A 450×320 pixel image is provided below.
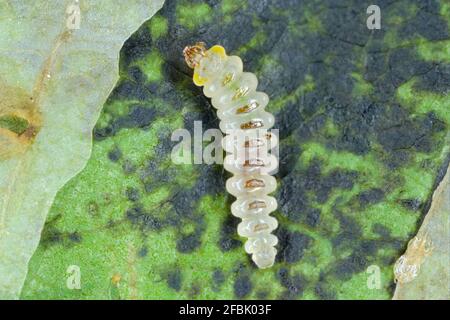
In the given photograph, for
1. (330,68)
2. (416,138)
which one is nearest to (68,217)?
(330,68)

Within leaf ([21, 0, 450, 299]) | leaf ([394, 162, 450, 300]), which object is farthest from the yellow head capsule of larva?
leaf ([394, 162, 450, 300])

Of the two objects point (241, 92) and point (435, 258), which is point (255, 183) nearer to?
point (241, 92)

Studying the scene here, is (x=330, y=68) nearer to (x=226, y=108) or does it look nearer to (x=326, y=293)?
(x=226, y=108)

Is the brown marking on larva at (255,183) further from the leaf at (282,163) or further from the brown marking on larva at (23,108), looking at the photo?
the brown marking on larva at (23,108)

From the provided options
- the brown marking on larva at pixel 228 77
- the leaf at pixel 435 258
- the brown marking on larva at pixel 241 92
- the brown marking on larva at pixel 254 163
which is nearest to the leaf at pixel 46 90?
the brown marking on larva at pixel 228 77

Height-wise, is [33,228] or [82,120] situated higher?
[82,120]

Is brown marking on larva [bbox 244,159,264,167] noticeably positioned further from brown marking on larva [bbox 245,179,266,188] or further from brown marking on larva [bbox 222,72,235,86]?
brown marking on larva [bbox 222,72,235,86]
